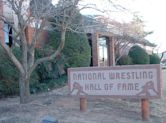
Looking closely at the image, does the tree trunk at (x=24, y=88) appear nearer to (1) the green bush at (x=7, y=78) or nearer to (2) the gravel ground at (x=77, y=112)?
(2) the gravel ground at (x=77, y=112)

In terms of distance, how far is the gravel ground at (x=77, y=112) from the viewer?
9500 mm

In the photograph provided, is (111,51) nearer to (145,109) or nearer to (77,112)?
(77,112)

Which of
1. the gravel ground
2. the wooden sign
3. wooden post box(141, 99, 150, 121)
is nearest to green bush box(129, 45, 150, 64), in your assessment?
the gravel ground

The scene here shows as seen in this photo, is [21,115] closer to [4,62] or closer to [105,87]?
→ [105,87]

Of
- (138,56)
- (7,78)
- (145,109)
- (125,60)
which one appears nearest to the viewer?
(145,109)

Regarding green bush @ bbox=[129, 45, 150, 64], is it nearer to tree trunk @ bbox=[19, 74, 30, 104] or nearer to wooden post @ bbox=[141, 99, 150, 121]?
tree trunk @ bbox=[19, 74, 30, 104]

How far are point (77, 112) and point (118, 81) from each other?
1471 mm

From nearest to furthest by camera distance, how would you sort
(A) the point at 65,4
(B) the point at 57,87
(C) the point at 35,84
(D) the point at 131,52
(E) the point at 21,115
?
1. (E) the point at 21,115
2. (A) the point at 65,4
3. (C) the point at 35,84
4. (B) the point at 57,87
5. (D) the point at 131,52

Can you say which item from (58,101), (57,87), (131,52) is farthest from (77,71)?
(131,52)

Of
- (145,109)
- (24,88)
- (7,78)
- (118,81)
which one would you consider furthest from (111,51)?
(145,109)

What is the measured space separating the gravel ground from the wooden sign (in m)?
0.59

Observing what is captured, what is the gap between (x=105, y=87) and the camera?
10.0 metres

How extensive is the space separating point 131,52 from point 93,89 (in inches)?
950

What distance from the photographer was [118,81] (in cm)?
982
